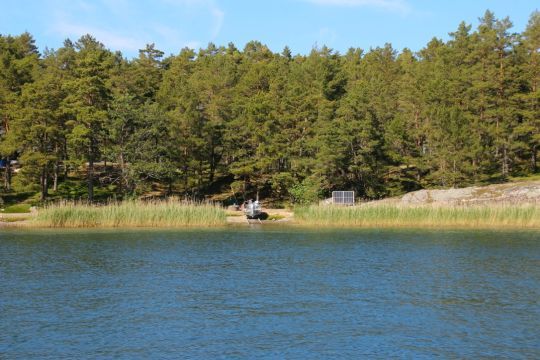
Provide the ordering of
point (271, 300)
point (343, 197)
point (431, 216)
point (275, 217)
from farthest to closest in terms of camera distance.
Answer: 1. point (343, 197)
2. point (275, 217)
3. point (431, 216)
4. point (271, 300)

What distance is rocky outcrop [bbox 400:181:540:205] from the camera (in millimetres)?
51500

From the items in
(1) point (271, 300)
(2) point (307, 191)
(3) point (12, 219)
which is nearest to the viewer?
(1) point (271, 300)

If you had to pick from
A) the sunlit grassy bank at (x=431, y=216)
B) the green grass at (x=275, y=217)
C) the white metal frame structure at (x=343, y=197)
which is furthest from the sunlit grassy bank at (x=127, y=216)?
the white metal frame structure at (x=343, y=197)

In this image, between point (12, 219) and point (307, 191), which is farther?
point (307, 191)

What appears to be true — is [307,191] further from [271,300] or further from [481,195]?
[271,300]

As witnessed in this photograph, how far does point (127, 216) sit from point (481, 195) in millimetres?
29676

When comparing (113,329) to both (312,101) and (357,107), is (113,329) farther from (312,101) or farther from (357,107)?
(312,101)

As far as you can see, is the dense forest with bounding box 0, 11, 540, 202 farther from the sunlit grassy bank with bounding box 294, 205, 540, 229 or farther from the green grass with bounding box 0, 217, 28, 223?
the sunlit grassy bank with bounding box 294, 205, 540, 229

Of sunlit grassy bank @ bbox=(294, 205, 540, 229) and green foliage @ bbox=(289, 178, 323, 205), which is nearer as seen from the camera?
sunlit grassy bank @ bbox=(294, 205, 540, 229)

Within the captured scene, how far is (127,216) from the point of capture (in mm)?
44312

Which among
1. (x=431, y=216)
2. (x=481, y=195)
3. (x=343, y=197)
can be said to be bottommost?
(x=431, y=216)

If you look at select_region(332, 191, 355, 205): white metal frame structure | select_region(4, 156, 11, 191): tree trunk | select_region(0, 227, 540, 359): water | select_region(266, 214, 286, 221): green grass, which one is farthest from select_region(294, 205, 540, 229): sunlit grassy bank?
select_region(4, 156, 11, 191): tree trunk

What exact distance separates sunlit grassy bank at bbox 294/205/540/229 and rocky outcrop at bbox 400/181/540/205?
709 cm

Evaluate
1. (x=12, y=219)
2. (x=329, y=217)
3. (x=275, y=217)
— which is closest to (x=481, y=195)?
(x=329, y=217)
